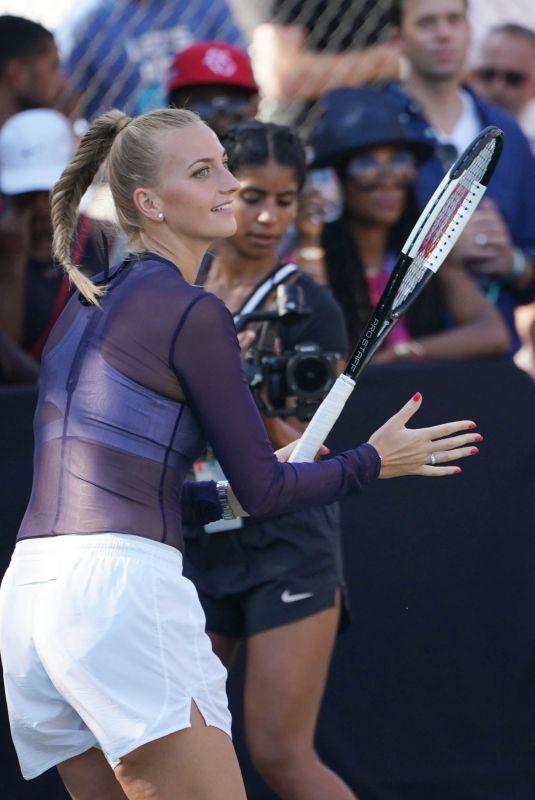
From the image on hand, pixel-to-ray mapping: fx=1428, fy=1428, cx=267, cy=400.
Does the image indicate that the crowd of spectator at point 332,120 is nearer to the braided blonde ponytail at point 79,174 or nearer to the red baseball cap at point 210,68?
the red baseball cap at point 210,68

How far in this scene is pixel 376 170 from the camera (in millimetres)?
4637

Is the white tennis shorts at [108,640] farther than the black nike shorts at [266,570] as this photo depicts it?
No

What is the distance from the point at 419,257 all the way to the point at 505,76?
3.38 m

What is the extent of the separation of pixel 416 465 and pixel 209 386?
46 centimetres

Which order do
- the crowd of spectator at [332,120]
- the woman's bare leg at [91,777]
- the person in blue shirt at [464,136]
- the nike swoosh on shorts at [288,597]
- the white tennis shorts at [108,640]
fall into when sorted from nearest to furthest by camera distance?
the white tennis shorts at [108,640]
the woman's bare leg at [91,777]
the nike swoosh on shorts at [288,597]
the crowd of spectator at [332,120]
the person in blue shirt at [464,136]

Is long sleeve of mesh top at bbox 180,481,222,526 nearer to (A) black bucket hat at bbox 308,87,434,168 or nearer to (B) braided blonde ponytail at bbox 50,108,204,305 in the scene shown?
(B) braided blonde ponytail at bbox 50,108,204,305

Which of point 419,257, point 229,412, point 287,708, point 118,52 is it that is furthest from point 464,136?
point 229,412

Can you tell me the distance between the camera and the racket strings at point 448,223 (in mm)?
2904

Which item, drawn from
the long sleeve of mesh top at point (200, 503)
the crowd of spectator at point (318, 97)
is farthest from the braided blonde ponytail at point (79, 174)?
the crowd of spectator at point (318, 97)

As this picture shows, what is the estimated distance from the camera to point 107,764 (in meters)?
2.71

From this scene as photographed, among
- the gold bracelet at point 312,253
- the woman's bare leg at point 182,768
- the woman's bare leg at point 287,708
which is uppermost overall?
the gold bracelet at point 312,253

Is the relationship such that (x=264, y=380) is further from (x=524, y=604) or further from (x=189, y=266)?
(x=524, y=604)

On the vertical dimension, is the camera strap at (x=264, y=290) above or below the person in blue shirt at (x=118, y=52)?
below

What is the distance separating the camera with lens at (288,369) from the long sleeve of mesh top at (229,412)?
73 centimetres
